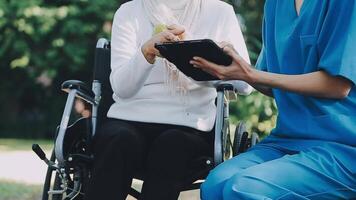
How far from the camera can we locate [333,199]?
239 centimetres

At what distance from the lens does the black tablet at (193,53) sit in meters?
2.54

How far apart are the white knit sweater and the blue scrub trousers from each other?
88 cm

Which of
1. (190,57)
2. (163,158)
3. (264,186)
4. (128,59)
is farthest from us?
(128,59)

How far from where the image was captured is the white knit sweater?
328 cm

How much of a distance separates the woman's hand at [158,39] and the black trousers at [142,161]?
1.04 feet

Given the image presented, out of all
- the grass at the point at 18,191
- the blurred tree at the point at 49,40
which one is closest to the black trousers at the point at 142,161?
the grass at the point at 18,191

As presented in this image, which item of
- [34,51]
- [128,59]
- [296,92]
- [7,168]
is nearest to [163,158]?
[128,59]

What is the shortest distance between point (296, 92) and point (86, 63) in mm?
10453

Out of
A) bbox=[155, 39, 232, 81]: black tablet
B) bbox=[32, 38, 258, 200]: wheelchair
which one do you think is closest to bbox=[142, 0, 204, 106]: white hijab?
bbox=[32, 38, 258, 200]: wheelchair

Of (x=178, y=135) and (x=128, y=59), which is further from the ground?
(x=128, y=59)

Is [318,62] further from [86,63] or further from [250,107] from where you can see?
[86,63]

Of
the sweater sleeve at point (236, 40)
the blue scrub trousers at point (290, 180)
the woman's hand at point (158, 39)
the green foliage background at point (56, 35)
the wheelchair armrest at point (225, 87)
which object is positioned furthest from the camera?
the green foliage background at point (56, 35)

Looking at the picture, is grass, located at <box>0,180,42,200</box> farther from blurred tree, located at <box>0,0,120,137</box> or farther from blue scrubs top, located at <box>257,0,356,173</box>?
blurred tree, located at <box>0,0,120,137</box>

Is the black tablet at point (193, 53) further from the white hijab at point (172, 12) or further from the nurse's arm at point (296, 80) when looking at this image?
the white hijab at point (172, 12)
